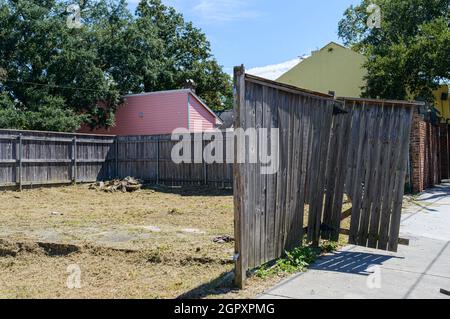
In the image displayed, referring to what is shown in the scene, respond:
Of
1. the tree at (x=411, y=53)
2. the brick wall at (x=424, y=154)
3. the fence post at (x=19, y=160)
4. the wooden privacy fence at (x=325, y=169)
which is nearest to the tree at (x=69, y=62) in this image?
the fence post at (x=19, y=160)

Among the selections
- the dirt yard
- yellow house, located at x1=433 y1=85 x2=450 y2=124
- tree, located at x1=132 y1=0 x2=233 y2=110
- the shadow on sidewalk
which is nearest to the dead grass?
the dirt yard

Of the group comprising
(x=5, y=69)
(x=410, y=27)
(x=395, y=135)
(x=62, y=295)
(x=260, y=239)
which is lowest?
(x=62, y=295)

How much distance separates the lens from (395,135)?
226 inches

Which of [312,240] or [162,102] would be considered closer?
[312,240]

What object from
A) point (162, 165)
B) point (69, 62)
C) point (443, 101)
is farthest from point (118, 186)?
point (443, 101)

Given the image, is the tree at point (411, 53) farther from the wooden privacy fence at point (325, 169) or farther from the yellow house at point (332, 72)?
the wooden privacy fence at point (325, 169)

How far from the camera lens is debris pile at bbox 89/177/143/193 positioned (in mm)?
15648

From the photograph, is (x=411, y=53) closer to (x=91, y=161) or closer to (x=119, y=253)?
(x=91, y=161)

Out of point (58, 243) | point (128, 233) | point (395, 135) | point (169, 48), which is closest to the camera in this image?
point (395, 135)

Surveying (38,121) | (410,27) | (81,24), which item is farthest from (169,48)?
(410,27)

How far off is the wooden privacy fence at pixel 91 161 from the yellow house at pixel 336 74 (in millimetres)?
9982

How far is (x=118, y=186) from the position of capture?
52.2 ft
